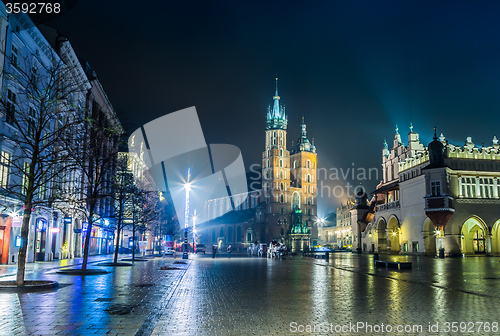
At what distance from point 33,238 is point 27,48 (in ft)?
43.9

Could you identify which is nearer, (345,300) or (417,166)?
(345,300)

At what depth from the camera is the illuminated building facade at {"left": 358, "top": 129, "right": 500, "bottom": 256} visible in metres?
51.3

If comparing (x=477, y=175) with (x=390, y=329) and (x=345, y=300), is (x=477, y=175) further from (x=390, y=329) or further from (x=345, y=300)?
(x=390, y=329)

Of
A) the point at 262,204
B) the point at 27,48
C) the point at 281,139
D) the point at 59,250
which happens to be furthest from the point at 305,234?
the point at 27,48

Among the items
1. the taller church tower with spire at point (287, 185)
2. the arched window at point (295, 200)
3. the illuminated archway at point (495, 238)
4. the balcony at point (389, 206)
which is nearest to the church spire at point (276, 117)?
the taller church tower with spire at point (287, 185)

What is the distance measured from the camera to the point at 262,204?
147 metres

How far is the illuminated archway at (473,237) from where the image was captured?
54344mm

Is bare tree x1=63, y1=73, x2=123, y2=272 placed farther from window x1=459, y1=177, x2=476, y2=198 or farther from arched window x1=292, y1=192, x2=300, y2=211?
arched window x1=292, y1=192, x2=300, y2=211

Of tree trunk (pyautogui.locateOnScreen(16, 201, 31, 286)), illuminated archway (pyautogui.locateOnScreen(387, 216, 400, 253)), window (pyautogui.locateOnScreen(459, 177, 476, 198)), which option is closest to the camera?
tree trunk (pyautogui.locateOnScreen(16, 201, 31, 286))

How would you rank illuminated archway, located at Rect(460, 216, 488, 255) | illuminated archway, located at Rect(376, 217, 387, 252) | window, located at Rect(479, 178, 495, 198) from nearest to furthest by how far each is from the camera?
1. window, located at Rect(479, 178, 495, 198)
2. illuminated archway, located at Rect(460, 216, 488, 255)
3. illuminated archway, located at Rect(376, 217, 387, 252)

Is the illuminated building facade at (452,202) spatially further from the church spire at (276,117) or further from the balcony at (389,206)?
the church spire at (276,117)

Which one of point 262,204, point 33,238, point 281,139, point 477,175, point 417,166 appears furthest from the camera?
point 281,139

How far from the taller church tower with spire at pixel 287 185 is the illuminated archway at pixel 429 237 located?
Result: 80.5 metres

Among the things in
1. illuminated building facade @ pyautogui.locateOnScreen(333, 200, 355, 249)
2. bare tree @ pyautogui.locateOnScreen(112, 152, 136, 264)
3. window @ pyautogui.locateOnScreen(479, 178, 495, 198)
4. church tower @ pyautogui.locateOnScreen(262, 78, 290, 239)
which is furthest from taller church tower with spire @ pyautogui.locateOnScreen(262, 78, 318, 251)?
bare tree @ pyautogui.locateOnScreen(112, 152, 136, 264)
